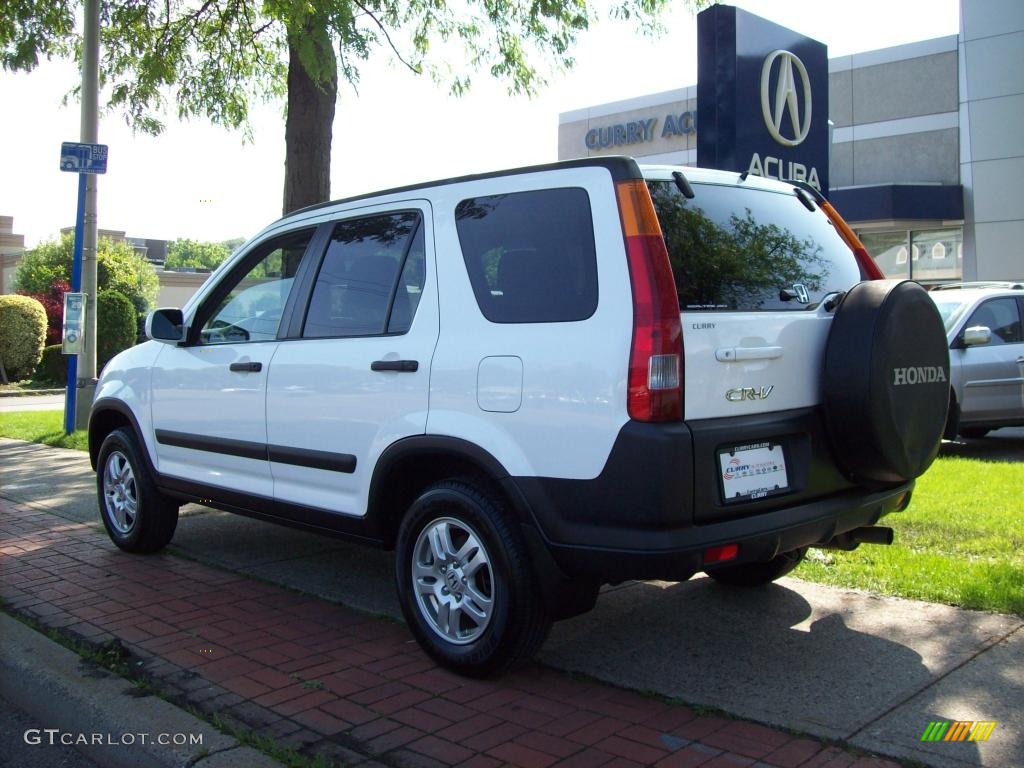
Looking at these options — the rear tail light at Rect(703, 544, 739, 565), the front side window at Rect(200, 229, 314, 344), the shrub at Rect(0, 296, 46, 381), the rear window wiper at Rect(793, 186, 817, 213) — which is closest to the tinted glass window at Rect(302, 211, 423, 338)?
the front side window at Rect(200, 229, 314, 344)

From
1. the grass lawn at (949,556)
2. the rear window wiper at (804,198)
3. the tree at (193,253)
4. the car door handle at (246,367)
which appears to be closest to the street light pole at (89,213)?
the car door handle at (246,367)

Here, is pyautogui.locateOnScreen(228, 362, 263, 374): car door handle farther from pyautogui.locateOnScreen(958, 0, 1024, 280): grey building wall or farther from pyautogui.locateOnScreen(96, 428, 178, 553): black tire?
pyautogui.locateOnScreen(958, 0, 1024, 280): grey building wall

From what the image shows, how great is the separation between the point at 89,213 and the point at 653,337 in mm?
10252

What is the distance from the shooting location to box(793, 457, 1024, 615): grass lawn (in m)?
4.81

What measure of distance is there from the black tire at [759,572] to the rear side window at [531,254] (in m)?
1.88

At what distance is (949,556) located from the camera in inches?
219

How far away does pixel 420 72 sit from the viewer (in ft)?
40.0

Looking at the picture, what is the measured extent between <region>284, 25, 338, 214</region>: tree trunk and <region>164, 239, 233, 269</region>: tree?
114 meters

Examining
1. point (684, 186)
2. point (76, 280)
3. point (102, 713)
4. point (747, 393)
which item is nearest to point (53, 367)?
point (76, 280)

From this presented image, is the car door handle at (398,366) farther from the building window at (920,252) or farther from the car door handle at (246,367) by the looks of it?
the building window at (920,252)

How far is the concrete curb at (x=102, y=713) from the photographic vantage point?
10.9 feet

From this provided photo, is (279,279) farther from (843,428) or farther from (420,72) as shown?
(420,72)

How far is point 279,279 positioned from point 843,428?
9.67 feet

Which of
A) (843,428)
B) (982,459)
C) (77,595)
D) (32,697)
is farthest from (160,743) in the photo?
(982,459)
